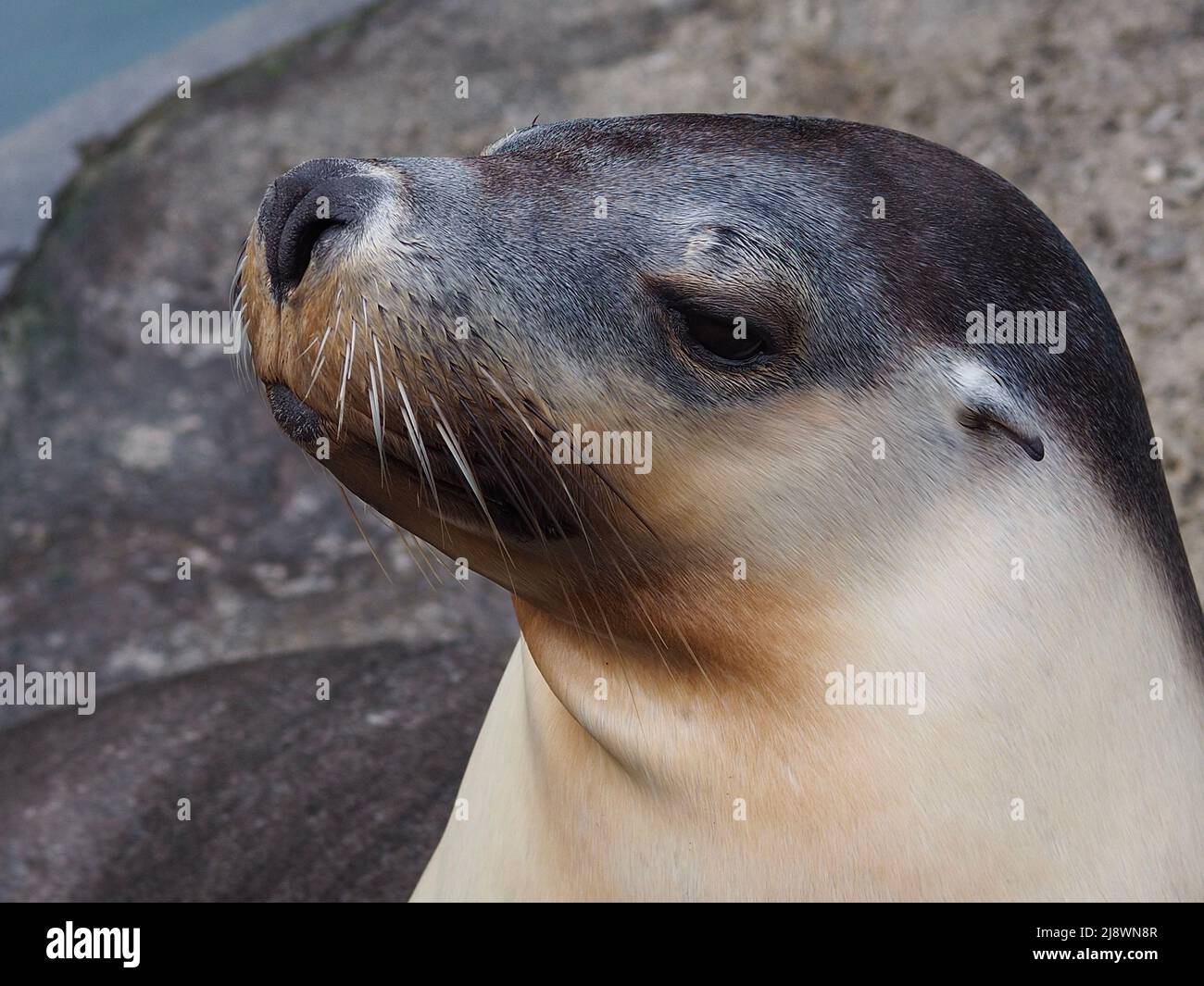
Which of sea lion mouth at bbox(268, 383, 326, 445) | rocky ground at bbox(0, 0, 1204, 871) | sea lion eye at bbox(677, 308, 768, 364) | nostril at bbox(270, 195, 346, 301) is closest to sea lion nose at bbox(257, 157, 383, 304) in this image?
nostril at bbox(270, 195, 346, 301)

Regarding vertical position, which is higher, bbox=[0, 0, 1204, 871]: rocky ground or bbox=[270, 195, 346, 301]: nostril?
bbox=[0, 0, 1204, 871]: rocky ground

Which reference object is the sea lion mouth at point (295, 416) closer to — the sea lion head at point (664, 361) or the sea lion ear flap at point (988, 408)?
the sea lion head at point (664, 361)

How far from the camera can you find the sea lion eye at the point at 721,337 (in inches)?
67.5

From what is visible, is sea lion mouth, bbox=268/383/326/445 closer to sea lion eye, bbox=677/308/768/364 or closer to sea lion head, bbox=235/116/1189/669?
sea lion head, bbox=235/116/1189/669

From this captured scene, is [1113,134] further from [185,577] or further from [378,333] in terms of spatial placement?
[378,333]

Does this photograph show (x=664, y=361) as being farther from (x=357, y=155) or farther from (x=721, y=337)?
(x=357, y=155)

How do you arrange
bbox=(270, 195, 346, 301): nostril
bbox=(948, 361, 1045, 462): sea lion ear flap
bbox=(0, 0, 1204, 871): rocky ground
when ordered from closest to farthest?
1. bbox=(270, 195, 346, 301): nostril
2. bbox=(948, 361, 1045, 462): sea lion ear flap
3. bbox=(0, 0, 1204, 871): rocky ground

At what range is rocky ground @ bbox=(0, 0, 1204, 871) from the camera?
4738 mm

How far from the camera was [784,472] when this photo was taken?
1.74 m

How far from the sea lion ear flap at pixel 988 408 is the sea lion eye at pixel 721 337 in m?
0.26

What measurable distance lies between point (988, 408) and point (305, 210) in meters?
0.86

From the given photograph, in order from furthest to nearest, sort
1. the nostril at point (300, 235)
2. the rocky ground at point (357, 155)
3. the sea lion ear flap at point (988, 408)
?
the rocky ground at point (357, 155) → the sea lion ear flap at point (988, 408) → the nostril at point (300, 235)

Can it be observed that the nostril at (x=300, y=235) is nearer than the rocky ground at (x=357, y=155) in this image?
Yes

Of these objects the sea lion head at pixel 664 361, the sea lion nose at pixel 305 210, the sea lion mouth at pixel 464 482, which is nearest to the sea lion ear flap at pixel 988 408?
the sea lion head at pixel 664 361
